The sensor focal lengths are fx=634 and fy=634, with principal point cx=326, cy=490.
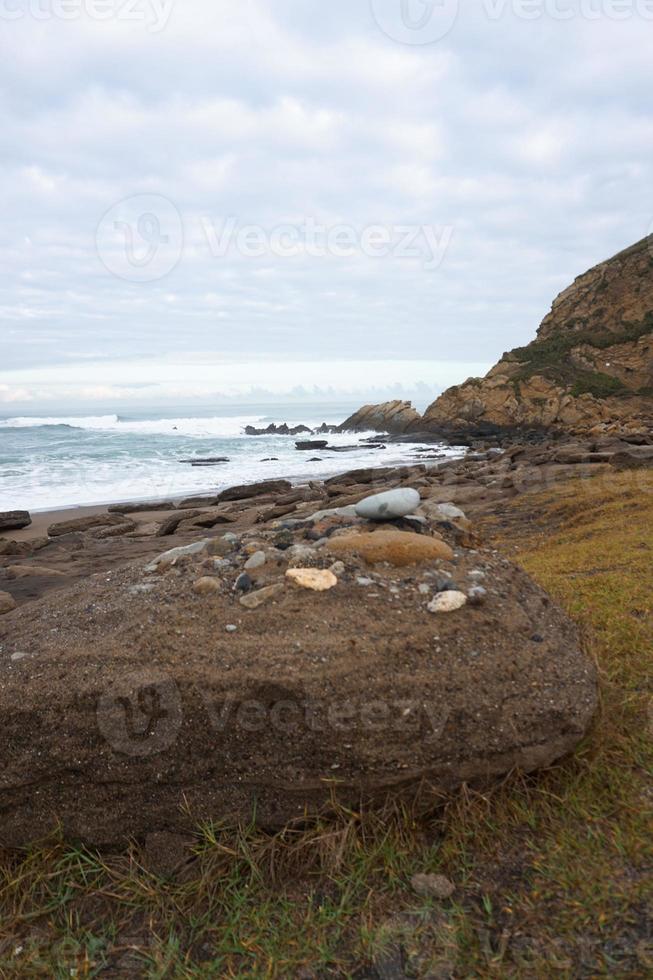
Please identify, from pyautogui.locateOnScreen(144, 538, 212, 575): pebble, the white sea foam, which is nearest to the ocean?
the white sea foam

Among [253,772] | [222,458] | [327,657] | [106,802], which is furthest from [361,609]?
[222,458]

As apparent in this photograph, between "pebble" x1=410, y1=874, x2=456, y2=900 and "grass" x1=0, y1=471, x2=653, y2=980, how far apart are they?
31 millimetres

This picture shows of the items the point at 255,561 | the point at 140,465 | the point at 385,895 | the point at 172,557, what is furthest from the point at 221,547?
the point at 140,465

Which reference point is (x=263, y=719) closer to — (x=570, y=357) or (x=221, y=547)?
(x=221, y=547)

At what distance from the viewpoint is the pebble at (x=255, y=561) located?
3727 millimetres

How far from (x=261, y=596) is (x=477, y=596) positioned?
1.12 m

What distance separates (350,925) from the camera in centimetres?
229

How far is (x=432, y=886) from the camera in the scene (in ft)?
7.80

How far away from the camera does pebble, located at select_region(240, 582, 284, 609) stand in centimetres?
328

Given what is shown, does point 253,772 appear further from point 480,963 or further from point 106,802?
point 480,963

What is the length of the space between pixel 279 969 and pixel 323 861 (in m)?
0.41

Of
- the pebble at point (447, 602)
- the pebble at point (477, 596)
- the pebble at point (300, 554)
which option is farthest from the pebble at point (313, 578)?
the pebble at point (477, 596)

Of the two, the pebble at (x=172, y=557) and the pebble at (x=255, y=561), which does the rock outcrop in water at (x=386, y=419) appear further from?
the pebble at (x=255, y=561)

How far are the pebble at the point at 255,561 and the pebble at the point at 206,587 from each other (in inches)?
10.4
